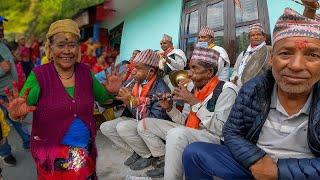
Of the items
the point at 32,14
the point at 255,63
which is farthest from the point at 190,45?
the point at 32,14

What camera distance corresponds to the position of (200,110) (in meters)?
3.19

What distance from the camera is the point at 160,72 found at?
4.45m

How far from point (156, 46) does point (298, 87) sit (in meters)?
4.88

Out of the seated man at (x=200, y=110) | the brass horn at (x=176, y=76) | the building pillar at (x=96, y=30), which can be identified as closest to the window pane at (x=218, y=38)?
the brass horn at (x=176, y=76)

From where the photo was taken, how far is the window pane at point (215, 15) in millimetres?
5679

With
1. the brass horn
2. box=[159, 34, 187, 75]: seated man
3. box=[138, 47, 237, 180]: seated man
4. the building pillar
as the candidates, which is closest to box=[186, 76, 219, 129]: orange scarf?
box=[138, 47, 237, 180]: seated man

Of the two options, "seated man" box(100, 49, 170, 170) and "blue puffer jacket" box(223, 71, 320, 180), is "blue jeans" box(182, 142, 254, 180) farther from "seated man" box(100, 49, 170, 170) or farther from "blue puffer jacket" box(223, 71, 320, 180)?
"seated man" box(100, 49, 170, 170)

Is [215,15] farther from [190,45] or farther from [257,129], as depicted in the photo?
[257,129]

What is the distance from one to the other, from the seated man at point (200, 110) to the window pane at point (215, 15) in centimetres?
234

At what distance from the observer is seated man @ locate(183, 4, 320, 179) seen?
2.01 metres

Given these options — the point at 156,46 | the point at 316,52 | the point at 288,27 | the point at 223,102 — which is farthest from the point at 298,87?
the point at 156,46

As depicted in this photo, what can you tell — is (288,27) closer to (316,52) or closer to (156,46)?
(316,52)

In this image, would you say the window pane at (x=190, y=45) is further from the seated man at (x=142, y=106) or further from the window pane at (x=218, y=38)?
the seated man at (x=142, y=106)

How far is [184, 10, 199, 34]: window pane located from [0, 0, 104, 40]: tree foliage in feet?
17.2
